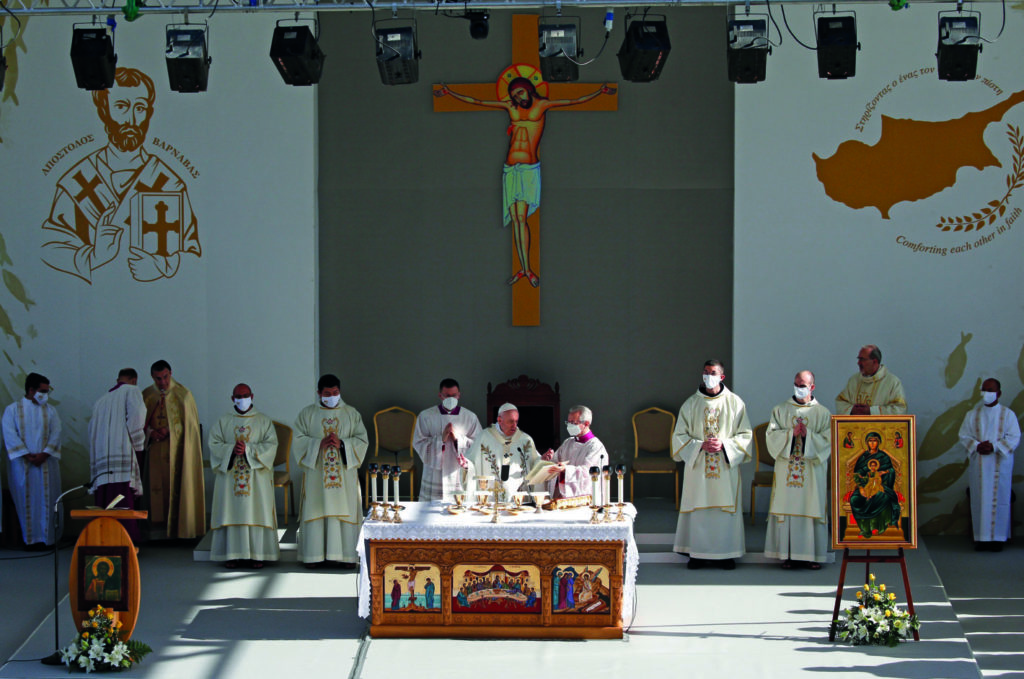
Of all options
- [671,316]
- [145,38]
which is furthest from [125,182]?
[671,316]

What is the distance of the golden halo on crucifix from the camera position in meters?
12.5

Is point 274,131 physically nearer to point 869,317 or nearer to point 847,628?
point 869,317

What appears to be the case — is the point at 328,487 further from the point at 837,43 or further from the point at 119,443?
the point at 837,43

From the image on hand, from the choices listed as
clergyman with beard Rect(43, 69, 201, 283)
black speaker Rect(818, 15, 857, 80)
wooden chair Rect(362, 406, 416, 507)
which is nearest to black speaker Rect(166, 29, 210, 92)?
clergyman with beard Rect(43, 69, 201, 283)

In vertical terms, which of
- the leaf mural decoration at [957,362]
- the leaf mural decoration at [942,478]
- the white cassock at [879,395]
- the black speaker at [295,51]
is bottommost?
the leaf mural decoration at [942,478]

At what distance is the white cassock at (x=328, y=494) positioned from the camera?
10727 millimetres

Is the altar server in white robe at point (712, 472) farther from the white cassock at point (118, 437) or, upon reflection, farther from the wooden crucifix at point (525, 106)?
the white cassock at point (118, 437)

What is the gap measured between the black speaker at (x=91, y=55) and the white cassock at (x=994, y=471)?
830 cm

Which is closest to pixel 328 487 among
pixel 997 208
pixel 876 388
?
pixel 876 388

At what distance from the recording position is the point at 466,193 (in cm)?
1258

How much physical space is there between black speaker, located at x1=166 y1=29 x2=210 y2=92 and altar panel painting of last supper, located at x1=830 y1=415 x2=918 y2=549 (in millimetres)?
5440

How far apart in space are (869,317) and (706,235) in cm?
180

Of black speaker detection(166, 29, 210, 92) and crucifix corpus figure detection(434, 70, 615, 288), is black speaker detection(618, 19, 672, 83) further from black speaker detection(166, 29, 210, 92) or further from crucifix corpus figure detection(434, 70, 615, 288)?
black speaker detection(166, 29, 210, 92)

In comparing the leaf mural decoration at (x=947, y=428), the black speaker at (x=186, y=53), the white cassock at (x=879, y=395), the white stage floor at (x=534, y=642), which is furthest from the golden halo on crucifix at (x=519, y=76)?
the leaf mural decoration at (x=947, y=428)
